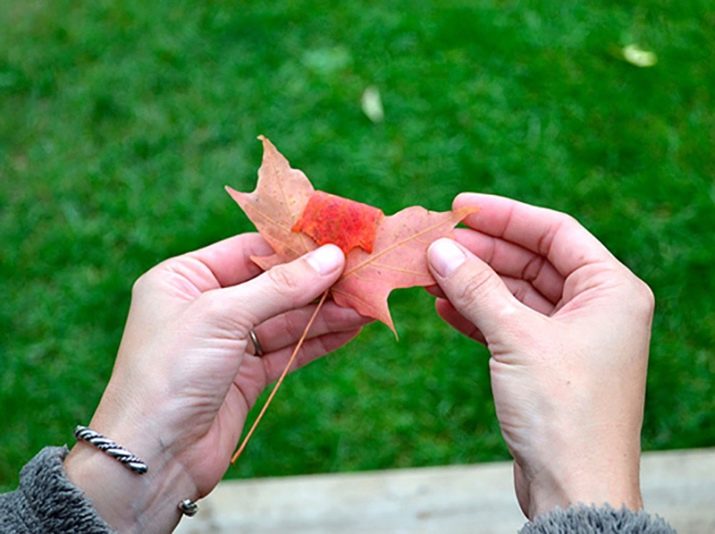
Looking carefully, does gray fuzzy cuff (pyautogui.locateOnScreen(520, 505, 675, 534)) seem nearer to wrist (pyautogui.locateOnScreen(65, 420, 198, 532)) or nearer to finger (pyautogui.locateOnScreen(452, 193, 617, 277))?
finger (pyautogui.locateOnScreen(452, 193, 617, 277))

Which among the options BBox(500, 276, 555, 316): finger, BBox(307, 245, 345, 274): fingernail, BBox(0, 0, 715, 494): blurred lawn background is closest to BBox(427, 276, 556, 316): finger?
BBox(500, 276, 555, 316): finger

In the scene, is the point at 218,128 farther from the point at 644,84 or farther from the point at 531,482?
the point at 531,482

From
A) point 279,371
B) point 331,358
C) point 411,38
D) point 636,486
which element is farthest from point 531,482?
point 411,38

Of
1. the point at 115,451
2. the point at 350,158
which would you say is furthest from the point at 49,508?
the point at 350,158

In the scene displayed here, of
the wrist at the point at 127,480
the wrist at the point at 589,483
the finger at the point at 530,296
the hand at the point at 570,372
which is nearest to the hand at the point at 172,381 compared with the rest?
the wrist at the point at 127,480

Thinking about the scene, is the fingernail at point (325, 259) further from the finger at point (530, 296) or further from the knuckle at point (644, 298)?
the knuckle at point (644, 298)

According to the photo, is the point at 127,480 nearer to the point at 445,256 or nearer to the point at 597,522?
the point at 445,256

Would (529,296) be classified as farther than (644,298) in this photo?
Yes
